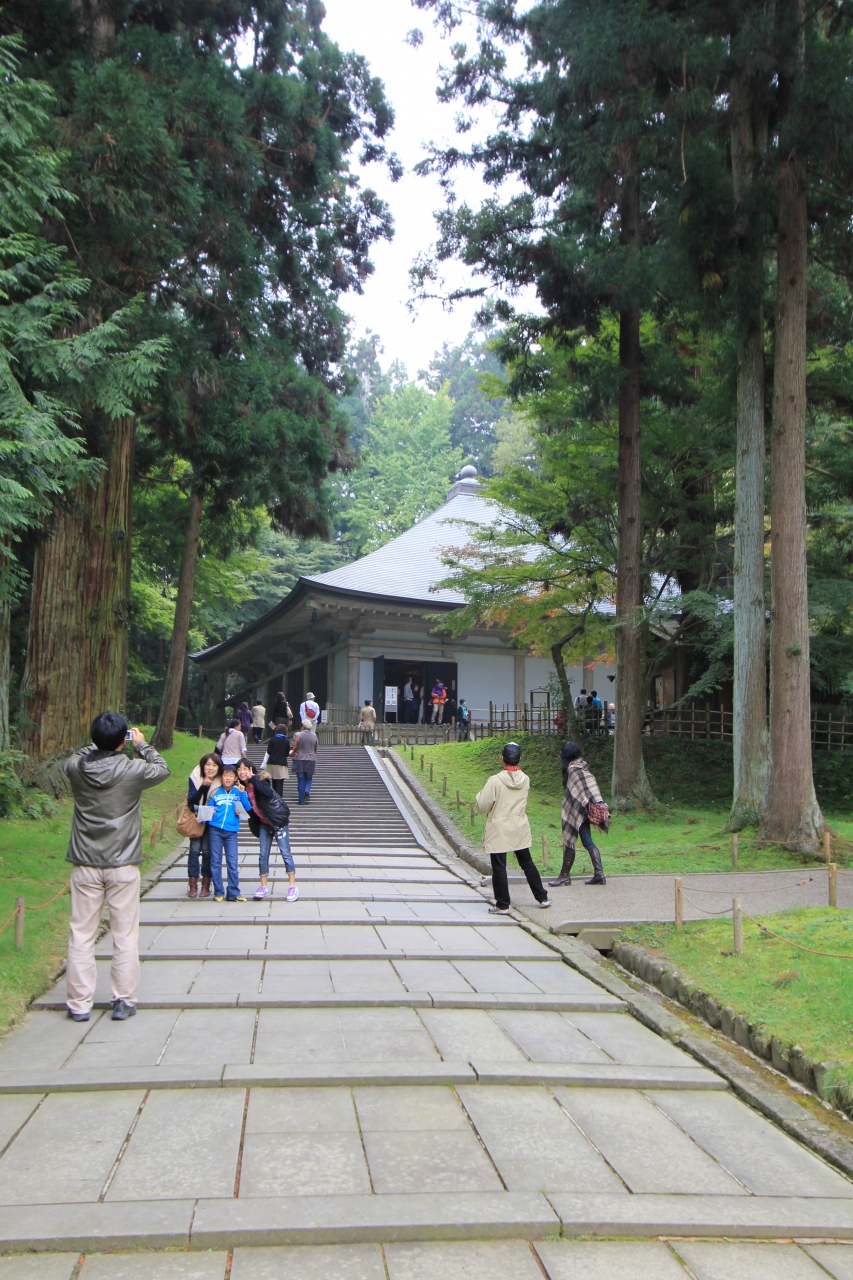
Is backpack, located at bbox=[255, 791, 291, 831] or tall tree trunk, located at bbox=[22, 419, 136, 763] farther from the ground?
tall tree trunk, located at bbox=[22, 419, 136, 763]

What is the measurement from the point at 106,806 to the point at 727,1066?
357 cm

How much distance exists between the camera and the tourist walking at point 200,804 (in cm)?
895

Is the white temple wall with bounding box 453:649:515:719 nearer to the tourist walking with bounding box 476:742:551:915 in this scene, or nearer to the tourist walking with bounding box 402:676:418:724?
the tourist walking with bounding box 402:676:418:724

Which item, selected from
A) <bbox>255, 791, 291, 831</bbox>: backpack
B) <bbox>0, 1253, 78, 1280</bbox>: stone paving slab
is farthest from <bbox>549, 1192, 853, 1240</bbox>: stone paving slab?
<bbox>255, 791, 291, 831</bbox>: backpack

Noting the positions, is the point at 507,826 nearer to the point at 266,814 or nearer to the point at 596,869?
the point at 596,869

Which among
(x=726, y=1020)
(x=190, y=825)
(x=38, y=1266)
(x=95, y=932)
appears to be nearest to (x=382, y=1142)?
(x=38, y=1266)

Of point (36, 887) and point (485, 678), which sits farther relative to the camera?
point (485, 678)

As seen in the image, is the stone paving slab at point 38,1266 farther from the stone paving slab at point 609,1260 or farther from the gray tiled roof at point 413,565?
the gray tiled roof at point 413,565

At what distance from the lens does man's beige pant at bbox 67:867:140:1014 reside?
5.18 metres

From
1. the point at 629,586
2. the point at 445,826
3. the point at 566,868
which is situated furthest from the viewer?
the point at 629,586

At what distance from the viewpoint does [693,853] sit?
12.2 meters

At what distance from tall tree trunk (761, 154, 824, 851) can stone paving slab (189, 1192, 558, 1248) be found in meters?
9.67

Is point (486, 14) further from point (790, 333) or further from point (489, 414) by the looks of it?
point (489, 414)

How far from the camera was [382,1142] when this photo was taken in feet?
12.2
